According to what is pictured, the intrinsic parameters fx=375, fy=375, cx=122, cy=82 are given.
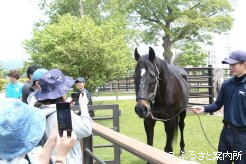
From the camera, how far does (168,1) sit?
133 ft

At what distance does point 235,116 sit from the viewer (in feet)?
13.9

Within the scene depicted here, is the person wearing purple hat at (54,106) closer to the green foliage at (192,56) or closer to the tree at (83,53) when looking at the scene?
the tree at (83,53)

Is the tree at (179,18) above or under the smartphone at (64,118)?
above

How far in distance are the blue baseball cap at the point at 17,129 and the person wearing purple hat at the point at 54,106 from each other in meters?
0.78

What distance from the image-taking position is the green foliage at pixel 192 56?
4453cm

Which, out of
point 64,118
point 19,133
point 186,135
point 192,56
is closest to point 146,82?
point 64,118

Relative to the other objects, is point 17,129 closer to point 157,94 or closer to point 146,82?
point 146,82

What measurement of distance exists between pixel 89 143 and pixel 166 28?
3790cm

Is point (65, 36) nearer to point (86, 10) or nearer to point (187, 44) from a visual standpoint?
point (86, 10)

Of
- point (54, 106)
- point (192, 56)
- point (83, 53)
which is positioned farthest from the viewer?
point (192, 56)

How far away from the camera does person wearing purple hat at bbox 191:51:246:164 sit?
4.19 m

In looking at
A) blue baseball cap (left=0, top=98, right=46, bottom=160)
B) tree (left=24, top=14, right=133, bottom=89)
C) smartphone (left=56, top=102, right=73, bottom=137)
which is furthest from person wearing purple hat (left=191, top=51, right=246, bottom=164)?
tree (left=24, top=14, right=133, bottom=89)

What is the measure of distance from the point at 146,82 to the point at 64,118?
10.9ft

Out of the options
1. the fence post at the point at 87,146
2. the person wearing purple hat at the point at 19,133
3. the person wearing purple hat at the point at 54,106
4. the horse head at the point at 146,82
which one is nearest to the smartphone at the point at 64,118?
the person wearing purple hat at the point at 19,133
